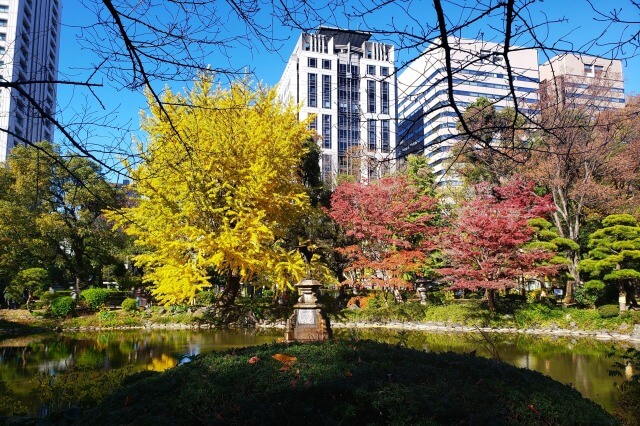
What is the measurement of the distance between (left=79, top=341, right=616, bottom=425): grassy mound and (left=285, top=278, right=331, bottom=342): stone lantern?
4.10m

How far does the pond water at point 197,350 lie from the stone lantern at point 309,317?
2.13 ft

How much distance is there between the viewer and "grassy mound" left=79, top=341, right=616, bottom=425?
2822 mm

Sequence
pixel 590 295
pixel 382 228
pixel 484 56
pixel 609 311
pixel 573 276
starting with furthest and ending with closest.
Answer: pixel 382 228 < pixel 573 276 < pixel 590 295 < pixel 609 311 < pixel 484 56

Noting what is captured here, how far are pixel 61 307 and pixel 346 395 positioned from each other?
1423 centimetres

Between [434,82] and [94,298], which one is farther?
[94,298]

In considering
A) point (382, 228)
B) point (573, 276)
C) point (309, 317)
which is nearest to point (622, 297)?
point (573, 276)

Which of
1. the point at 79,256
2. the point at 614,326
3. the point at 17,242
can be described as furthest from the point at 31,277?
the point at 614,326

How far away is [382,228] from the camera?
15312mm

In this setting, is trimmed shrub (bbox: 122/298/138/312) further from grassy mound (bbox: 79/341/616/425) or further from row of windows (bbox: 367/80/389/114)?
row of windows (bbox: 367/80/389/114)

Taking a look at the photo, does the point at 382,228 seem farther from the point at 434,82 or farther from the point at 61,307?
the point at 434,82

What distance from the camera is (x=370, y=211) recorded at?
1560 centimetres

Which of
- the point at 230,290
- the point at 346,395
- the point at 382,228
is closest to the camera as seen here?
the point at 346,395

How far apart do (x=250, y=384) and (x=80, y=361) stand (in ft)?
22.2

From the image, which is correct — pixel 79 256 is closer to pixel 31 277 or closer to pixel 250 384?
pixel 31 277
